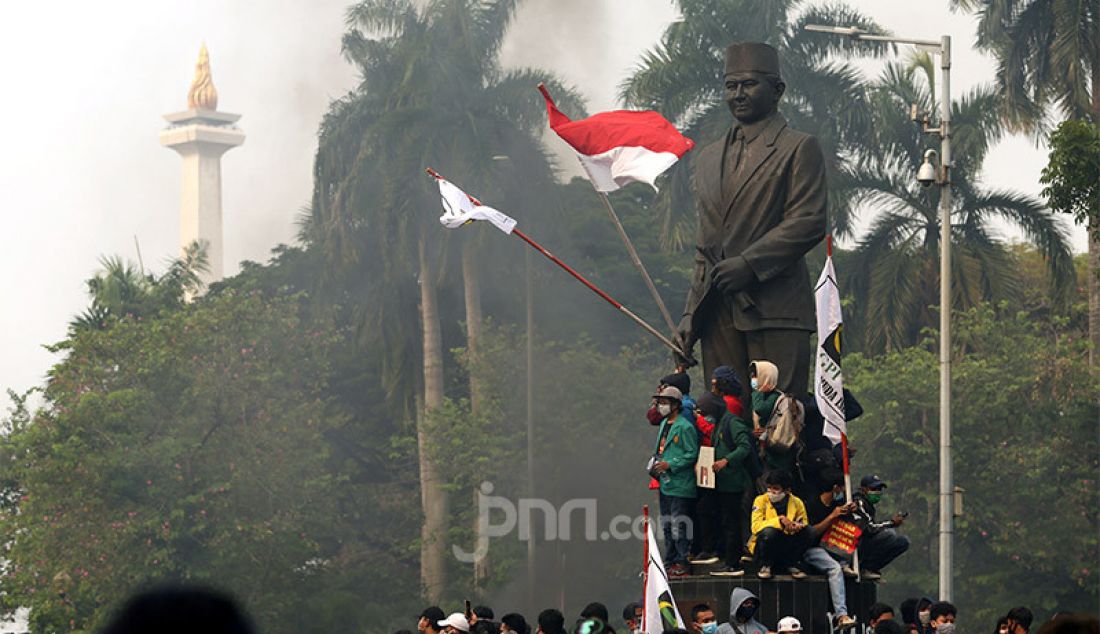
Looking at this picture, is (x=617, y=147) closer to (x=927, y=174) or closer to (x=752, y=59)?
(x=752, y=59)

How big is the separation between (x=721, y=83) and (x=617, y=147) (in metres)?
28.1

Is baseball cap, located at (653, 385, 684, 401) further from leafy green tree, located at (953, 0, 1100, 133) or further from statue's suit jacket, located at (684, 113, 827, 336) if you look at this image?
leafy green tree, located at (953, 0, 1100, 133)

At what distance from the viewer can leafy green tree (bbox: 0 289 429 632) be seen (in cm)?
4325

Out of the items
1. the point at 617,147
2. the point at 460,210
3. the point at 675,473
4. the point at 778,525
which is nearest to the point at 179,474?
the point at 460,210

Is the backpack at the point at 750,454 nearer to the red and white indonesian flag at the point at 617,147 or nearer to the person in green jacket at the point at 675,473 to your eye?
the person in green jacket at the point at 675,473

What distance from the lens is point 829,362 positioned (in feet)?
53.7

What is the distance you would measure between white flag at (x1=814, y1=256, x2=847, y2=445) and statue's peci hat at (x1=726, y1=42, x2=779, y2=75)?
1555 millimetres

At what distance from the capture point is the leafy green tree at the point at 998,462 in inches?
1540

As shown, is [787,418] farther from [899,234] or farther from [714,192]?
[899,234]

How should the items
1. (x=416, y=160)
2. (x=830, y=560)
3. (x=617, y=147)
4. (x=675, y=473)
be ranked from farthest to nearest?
(x=416, y=160) < (x=617, y=147) < (x=675, y=473) < (x=830, y=560)

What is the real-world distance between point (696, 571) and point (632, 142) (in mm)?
4585

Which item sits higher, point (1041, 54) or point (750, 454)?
point (1041, 54)

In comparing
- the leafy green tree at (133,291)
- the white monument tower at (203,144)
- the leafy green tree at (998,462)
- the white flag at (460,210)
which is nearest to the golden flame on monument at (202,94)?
the white monument tower at (203,144)

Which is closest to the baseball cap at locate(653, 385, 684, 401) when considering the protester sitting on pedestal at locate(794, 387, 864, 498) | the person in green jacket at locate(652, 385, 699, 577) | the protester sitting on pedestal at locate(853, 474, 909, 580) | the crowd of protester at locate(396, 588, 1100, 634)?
the person in green jacket at locate(652, 385, 699, 577)
